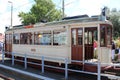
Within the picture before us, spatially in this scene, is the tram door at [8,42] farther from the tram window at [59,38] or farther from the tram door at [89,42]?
the tram door at [89,42]

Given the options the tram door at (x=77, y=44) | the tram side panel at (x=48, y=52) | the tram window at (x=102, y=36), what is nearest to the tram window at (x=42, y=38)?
the tram side panel at (x=48, y=52)

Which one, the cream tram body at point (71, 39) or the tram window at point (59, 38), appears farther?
the tram window at point (59, 38)

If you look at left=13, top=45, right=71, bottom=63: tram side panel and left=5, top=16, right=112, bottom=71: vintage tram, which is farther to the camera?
left=13, top=45, right=71, bottom=63: tram side panel

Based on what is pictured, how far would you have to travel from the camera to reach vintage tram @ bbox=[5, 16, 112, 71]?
13461 mm

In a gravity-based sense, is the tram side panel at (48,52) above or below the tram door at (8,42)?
below

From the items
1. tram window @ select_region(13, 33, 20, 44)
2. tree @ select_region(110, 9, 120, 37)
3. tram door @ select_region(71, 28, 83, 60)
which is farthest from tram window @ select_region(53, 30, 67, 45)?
tree @ select_region(110, 9, 120, 37)

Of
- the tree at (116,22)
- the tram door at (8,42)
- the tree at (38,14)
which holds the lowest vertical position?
the tram door at (8,42)

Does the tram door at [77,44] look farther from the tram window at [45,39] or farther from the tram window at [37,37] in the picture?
the tram window at [37,37]

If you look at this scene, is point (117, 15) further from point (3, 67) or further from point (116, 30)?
point (3, 67)

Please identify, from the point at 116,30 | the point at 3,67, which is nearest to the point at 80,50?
the point at 3,67

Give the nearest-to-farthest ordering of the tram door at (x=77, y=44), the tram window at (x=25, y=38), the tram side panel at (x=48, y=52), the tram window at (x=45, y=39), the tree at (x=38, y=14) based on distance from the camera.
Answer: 1. the tram door at (x=77, y=44)
2. the tram side panel at (x=48, y=52)
3. the tram window at (x=45, y=39)
4. the tram window at (x=25, y=38)
5. the tree at (x=38, y=14)

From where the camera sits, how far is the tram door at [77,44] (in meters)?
14.0

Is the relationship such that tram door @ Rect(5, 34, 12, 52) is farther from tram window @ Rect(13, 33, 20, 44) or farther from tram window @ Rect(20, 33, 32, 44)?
tram window @ Rect(20, 33, 32, 44)

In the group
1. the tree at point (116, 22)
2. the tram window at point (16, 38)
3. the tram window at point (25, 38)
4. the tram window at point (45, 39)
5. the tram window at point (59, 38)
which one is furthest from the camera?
the tree at point (116, 22)
